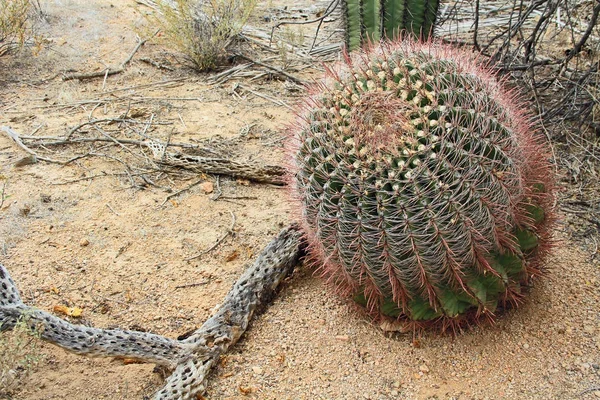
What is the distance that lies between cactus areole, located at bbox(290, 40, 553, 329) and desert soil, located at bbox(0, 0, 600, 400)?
262mm

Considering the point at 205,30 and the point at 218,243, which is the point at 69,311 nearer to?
the point at 218,243

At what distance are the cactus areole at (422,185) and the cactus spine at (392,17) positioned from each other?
1.73 metres

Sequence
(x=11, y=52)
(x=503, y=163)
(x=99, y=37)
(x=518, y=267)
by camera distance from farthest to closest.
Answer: (x=99, y=37) < (x=11, y=52) < (x=518, y=267) < (x=503, y=163)

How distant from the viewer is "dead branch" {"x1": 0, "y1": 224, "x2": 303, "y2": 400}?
2.53 meters

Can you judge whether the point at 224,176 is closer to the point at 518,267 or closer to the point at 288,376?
the point at 288,376

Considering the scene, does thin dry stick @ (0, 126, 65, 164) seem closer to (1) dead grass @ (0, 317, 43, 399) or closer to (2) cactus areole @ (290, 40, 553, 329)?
(1) dead grass @ (0, 317, 43, 399)

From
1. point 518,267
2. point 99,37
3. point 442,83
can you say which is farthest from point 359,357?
point 99,37

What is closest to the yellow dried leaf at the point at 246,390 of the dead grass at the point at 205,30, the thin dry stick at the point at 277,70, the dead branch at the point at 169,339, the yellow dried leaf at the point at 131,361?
the dead branch at the point at 169,339

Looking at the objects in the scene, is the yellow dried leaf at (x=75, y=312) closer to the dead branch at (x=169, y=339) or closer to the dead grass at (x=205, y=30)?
the dead branch at (x=169, y=339)

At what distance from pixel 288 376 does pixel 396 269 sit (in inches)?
28.4

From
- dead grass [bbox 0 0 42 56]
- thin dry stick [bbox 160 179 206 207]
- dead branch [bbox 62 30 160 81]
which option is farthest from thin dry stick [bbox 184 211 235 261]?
dead grass [bbox 0 0 42 56]

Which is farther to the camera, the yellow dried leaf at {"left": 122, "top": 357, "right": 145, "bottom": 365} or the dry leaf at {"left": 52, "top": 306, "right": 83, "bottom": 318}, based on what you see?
the dry leaf at {"left": 52, "top": 306, "right": 83, "bottom": 318}

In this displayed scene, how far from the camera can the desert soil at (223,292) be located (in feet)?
8.82

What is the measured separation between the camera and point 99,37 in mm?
6406
